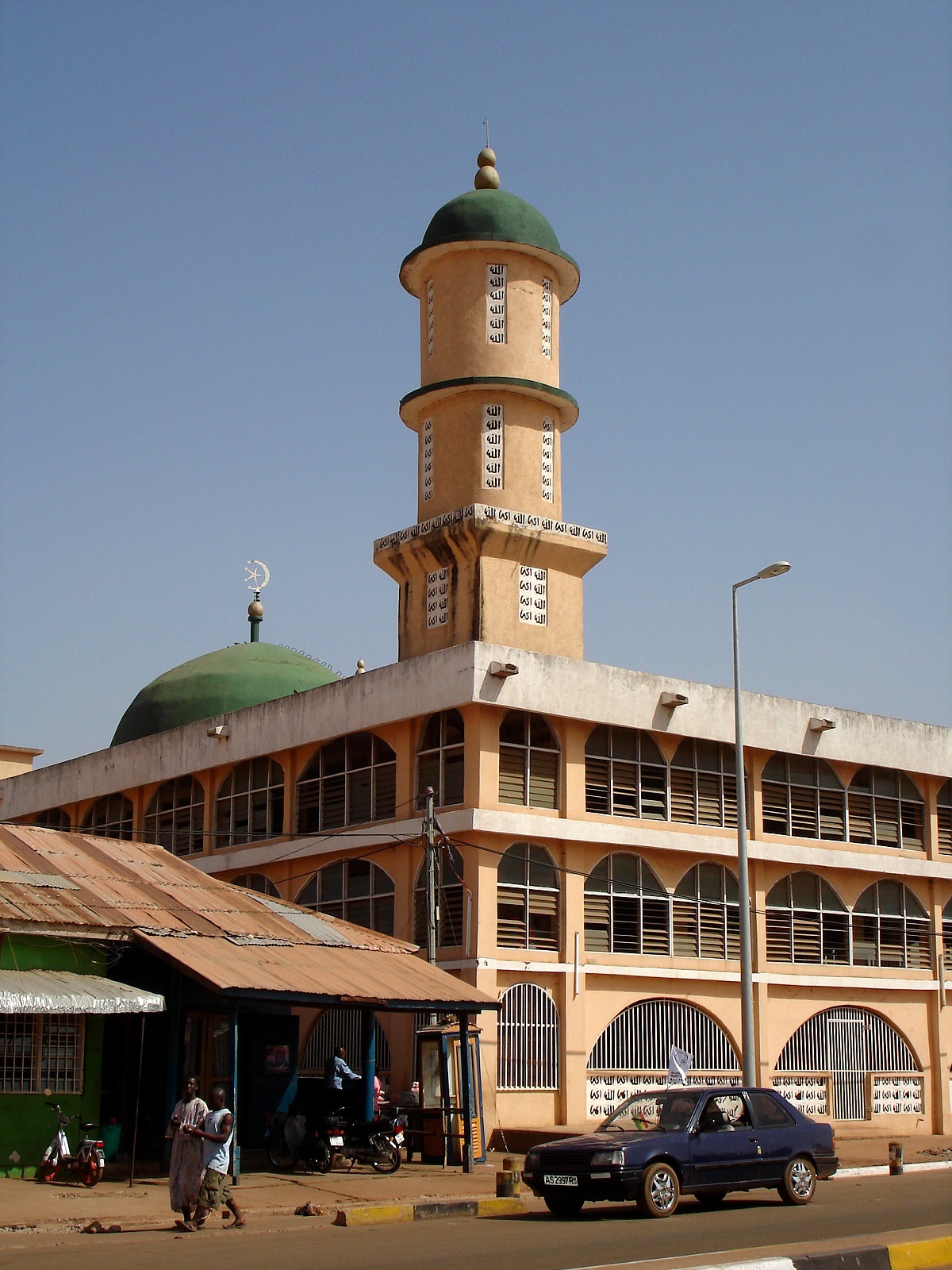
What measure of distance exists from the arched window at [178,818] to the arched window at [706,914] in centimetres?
1056

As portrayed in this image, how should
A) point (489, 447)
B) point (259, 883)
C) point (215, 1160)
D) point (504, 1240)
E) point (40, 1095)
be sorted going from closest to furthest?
point (504, 1240), point (215, 1160), point (40, 1095), point (489, 447), point (259, 883)

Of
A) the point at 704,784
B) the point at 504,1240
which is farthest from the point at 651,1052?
the point at 504,1240

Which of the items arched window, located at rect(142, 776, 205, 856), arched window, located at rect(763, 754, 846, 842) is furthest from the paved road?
arched window, located at rect(142, 776, 205, 856)

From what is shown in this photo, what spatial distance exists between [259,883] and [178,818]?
3323mm

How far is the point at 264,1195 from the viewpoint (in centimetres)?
1720

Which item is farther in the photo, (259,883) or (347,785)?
(259,883)

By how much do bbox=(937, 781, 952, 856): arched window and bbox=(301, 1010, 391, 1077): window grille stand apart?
531 inches

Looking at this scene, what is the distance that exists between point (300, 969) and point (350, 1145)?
2.39 m

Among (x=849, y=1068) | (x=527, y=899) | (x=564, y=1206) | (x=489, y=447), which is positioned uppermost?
(x=489, y=447)

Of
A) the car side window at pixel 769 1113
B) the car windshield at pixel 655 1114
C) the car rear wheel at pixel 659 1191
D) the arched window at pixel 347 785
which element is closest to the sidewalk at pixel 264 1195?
the car windshield at pixel 655 1114

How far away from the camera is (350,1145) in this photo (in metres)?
19.7

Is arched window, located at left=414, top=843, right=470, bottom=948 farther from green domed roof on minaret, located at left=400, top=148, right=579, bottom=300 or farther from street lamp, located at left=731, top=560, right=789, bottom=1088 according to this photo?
green domed roof on minaret, located at left=400, top=148, right=579, bottom=300

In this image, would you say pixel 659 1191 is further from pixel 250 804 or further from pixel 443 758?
pixel 250 804

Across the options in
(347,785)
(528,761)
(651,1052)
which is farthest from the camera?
(347,785)
